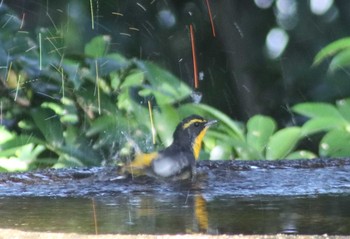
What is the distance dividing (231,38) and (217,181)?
1891 millimetres

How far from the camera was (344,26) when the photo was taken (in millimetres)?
4703

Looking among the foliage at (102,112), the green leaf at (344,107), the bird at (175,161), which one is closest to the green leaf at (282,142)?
the foliage at (102,112)

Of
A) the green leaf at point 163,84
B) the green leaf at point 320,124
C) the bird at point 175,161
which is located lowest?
the bird at point 175,161

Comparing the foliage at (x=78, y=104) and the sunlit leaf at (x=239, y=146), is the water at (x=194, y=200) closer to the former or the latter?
the sunlit leaf at (x=239, y=146)

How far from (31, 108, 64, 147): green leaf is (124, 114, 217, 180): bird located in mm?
1252

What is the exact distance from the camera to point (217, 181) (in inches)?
124

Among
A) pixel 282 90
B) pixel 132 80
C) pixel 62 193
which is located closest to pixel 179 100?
pixel 132 80

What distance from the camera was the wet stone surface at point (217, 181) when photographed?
116 inches

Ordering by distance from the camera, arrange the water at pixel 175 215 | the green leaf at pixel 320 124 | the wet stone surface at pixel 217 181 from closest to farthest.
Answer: the water at pixel 175 215, the wet stone surface at pixel 217 181, the green leaf at pixel 320 124

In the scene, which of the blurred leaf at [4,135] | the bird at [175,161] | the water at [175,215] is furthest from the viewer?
the blurred leaf at [4,135]

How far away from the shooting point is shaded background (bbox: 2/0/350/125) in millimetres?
4688

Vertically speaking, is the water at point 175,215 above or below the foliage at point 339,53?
below

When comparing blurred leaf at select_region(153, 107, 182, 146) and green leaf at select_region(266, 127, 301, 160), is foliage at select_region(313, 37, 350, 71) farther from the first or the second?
blurred leaf at select_region(153, 107, 182, 146)

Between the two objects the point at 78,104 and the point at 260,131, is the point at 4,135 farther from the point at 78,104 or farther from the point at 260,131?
the point at 260,131
